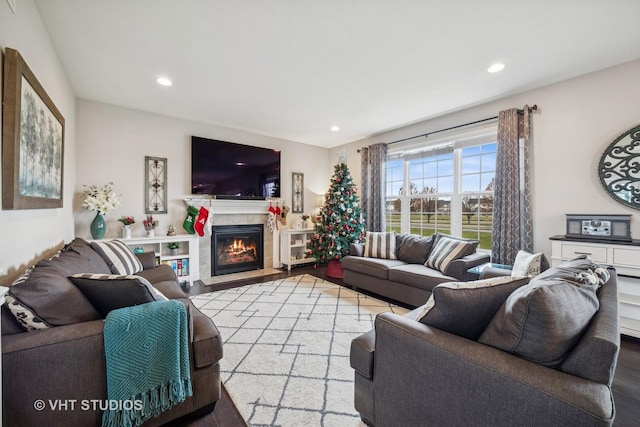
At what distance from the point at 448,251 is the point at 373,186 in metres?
2.05

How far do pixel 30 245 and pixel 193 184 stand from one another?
253 cm

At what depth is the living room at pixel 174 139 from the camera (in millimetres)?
1774

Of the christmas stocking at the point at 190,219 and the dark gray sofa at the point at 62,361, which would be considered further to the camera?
the christmas stocking at the point at 190,219

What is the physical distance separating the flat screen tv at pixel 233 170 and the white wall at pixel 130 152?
0.50 feet

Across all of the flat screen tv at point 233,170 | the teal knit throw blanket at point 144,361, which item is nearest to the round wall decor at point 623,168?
the teal knit throw blanket at point 144,361

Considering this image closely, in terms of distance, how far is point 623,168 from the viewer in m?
2.51

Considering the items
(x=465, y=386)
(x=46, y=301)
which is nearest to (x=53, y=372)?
(x=46, y=301)

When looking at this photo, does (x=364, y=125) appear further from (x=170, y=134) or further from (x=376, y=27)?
(x=170, y=134)

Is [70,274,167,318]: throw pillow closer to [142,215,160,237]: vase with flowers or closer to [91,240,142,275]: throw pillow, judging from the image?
[91,240,142,275]: throw pillow

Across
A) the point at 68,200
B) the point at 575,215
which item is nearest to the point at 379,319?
the point at 575,215

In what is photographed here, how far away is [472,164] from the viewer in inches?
149

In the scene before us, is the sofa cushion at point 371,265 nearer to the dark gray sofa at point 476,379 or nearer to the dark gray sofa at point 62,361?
the dark gray sofa at point 476,379

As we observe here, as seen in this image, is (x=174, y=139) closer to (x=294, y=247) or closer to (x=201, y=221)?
(x=201, y=221)

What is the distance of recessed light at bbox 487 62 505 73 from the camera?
256 centimetres
